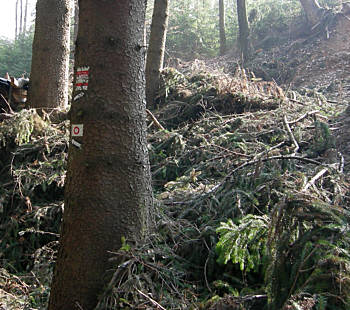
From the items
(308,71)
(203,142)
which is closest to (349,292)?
(203,142)

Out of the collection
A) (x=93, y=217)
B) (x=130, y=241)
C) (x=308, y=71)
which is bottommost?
(x=130, y=241)

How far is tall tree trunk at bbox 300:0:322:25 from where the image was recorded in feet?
45.5

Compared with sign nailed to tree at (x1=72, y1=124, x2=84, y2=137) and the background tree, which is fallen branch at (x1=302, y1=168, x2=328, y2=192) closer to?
sign nailed to tree at (x1=72, y1=124, x2=84, y2=137)

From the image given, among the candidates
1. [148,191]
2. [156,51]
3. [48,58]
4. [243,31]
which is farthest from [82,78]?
[243,31]

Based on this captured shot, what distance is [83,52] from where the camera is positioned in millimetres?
2723

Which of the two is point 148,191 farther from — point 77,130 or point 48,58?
point 48,58

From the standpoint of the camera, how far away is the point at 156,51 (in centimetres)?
769

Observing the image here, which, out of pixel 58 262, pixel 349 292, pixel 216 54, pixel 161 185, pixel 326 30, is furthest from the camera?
pixel 216 54

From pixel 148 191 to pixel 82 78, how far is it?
100cm

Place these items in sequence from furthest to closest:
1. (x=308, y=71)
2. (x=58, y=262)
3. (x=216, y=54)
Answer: (x=216, y=54) → (x=308, y=71) → (x=58, y=262)

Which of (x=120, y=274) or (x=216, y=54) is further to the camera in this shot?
(x=216, y=54)

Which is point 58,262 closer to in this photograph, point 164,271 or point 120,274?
point 120,274

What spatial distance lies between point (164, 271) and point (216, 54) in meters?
15.8

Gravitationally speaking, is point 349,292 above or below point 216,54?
below
